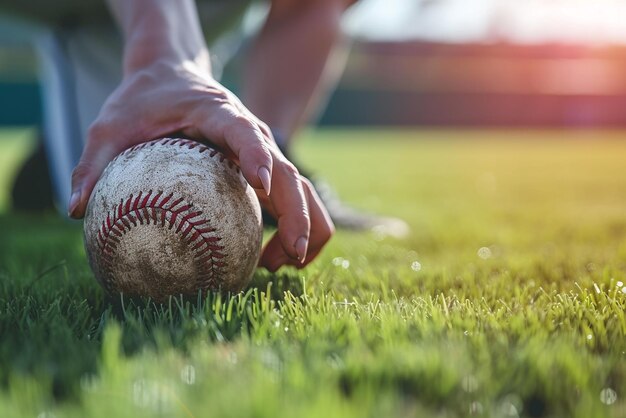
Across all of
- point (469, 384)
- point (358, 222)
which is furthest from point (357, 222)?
point (469, 384)

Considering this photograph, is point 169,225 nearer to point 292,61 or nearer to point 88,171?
point 88,171

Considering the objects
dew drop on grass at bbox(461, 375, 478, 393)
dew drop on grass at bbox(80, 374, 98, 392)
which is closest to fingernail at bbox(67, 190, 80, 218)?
dew drop on grass at bbox(80, 374, 98, 392)

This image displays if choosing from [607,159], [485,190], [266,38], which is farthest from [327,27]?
[607,159]

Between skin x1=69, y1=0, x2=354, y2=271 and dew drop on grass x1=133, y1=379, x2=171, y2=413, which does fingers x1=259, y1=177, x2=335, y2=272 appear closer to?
skin x1=69, y1=0, x2=354, y2=271

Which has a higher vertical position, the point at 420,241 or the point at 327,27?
the point at 327,27

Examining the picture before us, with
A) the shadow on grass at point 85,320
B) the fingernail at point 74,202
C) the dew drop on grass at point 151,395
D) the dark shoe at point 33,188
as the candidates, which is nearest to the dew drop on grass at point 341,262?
the shadow on grass at point 85,320

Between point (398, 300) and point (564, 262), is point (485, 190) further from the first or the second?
point (398, 300)
